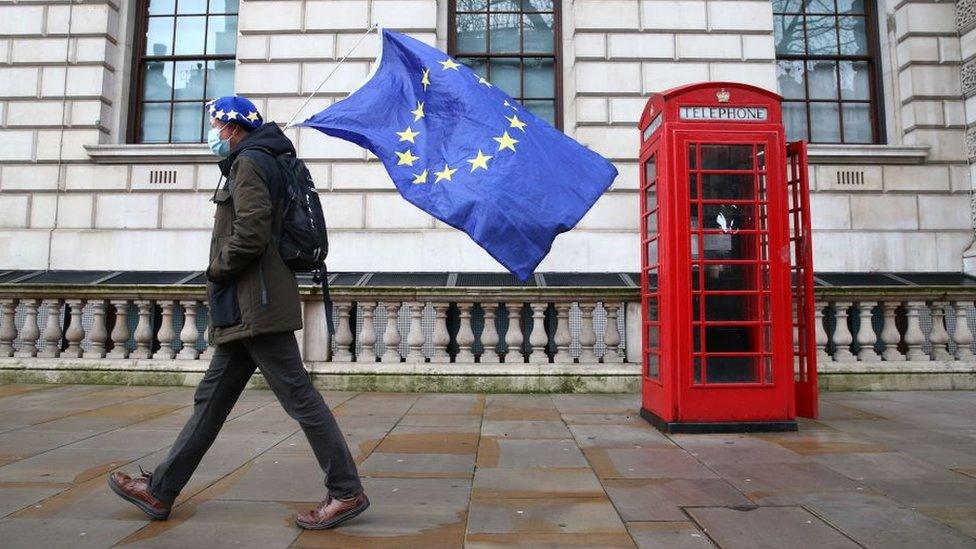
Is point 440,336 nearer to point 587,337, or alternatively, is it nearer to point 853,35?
point 587,337

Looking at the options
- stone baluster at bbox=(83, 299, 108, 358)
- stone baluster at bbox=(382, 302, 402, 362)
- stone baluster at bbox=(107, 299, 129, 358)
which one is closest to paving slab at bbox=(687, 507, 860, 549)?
stone baluster at bbox=(382, 302, 402, 362)

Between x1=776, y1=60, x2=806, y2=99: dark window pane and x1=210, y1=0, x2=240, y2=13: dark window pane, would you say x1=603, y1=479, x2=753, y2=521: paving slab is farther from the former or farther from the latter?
x1=210, y1=0, x2=240, y2=13: dark window pane

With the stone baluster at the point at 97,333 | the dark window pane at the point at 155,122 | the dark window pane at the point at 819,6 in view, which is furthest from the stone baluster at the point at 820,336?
the dark window pane at the point at 155,122

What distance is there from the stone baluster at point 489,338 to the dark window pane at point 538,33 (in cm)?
521

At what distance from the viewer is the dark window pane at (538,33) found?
10.5 m

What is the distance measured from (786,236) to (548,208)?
242 centimetres

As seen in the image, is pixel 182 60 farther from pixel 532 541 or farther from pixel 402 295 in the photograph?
pixel 532 541

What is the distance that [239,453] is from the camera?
4352 millimetres

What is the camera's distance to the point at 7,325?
774 cm

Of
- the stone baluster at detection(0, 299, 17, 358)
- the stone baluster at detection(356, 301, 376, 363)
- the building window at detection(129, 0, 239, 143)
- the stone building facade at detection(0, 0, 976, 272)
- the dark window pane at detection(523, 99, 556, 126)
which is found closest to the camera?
the stone baluster at detection(356, 301, 376, 363)

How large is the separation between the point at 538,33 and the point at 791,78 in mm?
4281

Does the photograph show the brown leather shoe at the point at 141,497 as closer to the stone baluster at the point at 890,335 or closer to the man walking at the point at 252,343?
the man walking at the point at 252,343

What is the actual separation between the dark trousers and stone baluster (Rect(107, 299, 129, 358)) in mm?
5267

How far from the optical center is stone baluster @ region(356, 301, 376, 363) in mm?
7355
